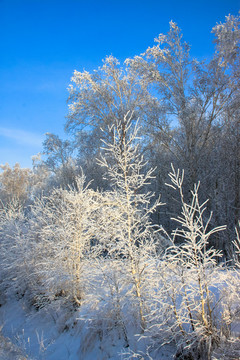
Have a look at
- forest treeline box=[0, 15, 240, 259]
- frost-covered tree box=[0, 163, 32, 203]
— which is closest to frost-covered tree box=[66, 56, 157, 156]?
forest treeline box=[0, 15, 240, 259]

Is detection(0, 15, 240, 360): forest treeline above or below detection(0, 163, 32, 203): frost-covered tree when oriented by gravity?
below

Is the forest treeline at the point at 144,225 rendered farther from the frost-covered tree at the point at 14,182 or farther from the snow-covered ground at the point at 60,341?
the frost-covered tree at the point at 14,182

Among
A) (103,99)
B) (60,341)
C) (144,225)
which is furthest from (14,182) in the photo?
(144,225)

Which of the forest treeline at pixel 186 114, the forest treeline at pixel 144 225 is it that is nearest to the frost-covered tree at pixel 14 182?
the forest treeline at pixel 144 225

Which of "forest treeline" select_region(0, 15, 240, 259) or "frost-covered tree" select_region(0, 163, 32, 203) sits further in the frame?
"frost-covered tree" select_region(0, 163, 32, 203)

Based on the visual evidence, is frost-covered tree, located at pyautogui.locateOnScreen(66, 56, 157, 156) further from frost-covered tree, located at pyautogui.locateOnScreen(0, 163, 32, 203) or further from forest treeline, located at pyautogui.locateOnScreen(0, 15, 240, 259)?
frost-covered tree, located at pyautogui.locateOnScreen(0, 163, 32, 203)

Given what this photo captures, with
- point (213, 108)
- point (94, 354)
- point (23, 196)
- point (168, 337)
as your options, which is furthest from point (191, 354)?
point (23, 196)

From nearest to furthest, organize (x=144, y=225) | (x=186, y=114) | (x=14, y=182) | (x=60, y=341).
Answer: (x=144, y=225) < (x=60, y=341) < (x=186, y=114) < (x=14, y=182)

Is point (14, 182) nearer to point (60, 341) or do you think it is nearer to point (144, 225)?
point (60, 341)

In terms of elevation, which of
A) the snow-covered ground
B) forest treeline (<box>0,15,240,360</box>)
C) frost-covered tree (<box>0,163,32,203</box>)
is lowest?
the snow-covered ground

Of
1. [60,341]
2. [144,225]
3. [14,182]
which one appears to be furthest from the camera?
[14,182]

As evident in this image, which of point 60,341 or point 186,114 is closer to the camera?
point 60,341

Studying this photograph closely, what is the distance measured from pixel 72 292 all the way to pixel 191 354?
3.67 meters

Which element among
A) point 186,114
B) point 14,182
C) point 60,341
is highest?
point 14,182
